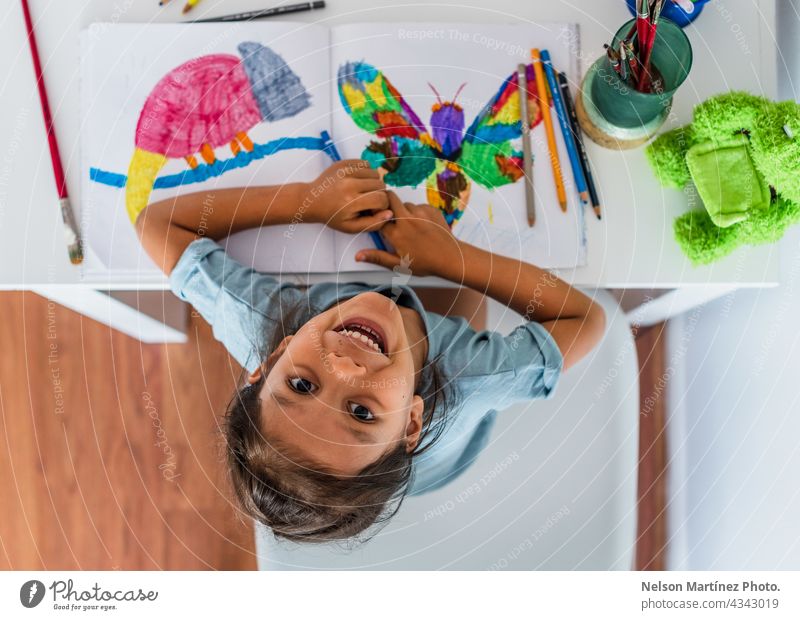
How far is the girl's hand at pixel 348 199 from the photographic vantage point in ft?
1.86

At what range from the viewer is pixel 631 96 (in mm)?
511

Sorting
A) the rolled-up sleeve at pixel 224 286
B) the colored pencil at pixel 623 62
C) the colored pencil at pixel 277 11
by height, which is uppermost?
the colored pencil at pixel 277 11

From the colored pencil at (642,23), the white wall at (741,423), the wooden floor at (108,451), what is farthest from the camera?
the wooden floor at (108,451)

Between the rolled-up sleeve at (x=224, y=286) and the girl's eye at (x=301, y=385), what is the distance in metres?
0.08

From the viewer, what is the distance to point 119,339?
85 cm

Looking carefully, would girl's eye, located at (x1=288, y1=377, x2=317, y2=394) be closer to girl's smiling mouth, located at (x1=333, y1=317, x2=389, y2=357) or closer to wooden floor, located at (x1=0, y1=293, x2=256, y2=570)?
girl's smiling mouth, located at (x1=333, y1=317, x2=389, y2=357)

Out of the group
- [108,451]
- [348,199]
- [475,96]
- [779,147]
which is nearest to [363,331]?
[348,199]

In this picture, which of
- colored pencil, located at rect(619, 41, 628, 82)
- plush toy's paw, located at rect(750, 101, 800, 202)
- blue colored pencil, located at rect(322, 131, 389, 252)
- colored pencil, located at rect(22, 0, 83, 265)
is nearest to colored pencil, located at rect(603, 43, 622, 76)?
colored pencil, located at rect(619, 41, 628, 82)

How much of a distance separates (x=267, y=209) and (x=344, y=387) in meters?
0.17

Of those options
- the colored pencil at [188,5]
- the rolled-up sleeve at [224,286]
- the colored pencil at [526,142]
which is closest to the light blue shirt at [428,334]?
the rolled-up sleeve at [224,286]

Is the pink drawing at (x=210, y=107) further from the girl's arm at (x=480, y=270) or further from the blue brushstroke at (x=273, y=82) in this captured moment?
the girl's arm at (x=480, y=270)

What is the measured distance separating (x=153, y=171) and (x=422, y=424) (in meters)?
0.31

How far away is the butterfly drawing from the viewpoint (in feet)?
1.88

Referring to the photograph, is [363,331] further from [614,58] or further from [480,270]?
[614,58]
